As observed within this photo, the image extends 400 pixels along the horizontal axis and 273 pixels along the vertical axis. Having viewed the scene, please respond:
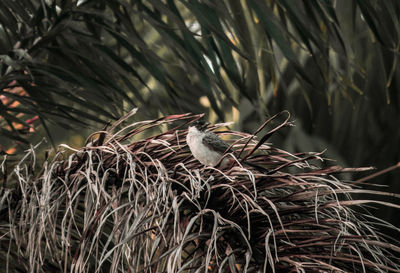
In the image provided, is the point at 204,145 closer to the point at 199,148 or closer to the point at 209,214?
the point at 199,148

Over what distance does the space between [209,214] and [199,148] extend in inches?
14.3

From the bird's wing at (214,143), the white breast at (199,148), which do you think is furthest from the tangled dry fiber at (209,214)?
the bird's wing at (214,143)

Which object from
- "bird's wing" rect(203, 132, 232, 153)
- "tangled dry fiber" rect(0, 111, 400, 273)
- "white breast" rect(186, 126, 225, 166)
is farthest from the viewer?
"bird's wing" rect(203, 132, 232, 153)

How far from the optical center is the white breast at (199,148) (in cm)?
146

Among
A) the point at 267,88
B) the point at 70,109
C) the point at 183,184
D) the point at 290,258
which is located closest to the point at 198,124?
the point at 70,109

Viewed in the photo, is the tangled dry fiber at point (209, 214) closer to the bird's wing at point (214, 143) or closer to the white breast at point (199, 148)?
the white breast at point (199, 148)

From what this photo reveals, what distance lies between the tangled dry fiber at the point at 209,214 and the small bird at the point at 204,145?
80 millimetres

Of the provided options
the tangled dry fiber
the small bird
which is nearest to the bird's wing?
the small bird

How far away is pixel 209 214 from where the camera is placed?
3.77 feet

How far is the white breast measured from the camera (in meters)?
1.46

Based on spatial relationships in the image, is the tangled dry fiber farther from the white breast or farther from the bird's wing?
the bird's wing

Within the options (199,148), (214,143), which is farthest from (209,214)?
(214,143)

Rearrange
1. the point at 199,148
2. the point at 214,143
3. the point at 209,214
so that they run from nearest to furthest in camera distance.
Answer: the point at 209,214 → the point at 199,148 → the point at 214,143

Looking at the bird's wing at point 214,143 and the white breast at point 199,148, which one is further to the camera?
the bird's wing at point 214,143
